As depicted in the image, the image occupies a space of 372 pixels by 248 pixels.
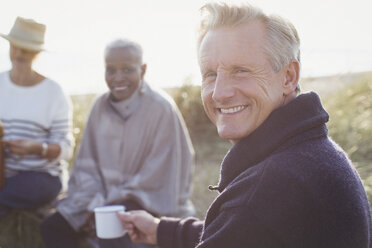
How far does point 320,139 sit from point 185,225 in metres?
0.91

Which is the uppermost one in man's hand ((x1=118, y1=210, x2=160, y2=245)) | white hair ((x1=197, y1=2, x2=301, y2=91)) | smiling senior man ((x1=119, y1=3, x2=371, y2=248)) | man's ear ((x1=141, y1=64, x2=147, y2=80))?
white hair ((x1=197, y1=2, x2=301, y2=91))

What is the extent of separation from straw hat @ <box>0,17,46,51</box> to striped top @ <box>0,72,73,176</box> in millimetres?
354

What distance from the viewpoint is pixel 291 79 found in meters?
1.64

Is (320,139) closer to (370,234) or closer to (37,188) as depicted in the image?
(370,234)

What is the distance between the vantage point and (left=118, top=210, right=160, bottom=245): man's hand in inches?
89.4

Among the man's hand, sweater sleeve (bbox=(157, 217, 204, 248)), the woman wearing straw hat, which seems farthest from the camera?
the woman wearing straw hat

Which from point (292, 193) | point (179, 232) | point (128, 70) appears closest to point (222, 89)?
point (292, 193)

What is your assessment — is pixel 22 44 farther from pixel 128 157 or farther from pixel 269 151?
pixel 269 151

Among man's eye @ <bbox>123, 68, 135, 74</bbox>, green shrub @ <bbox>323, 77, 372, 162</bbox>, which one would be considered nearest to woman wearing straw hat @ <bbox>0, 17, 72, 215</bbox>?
man's eye @ <bbox>123, 68, 135, 74</bbox>

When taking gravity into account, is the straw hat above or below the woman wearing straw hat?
above

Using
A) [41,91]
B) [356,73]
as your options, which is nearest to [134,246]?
[41,91]

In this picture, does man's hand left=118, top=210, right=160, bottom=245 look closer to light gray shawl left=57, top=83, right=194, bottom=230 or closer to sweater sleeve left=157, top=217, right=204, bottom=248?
sweater sleeve left=157, top=217, right=204, bottom=248

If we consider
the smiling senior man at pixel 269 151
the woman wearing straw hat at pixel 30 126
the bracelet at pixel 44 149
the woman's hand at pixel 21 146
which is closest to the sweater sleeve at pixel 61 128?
the woman wearing straw hat at pixel 30 126

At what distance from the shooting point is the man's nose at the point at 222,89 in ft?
5.26
